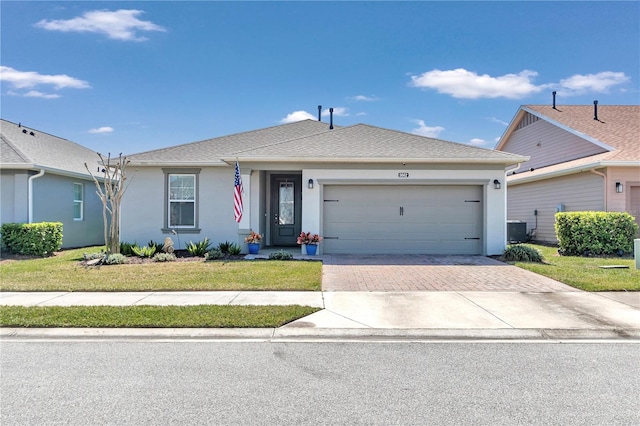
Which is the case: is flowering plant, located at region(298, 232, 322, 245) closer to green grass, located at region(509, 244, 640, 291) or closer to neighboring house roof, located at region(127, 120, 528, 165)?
neighboring house roof, located at region(127, 120, 528, 165)

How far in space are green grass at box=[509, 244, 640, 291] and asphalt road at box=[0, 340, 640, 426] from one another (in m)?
3.72

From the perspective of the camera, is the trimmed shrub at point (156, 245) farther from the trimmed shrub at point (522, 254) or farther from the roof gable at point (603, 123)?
the roof gable at point (603, 123)

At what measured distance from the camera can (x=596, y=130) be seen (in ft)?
57.4

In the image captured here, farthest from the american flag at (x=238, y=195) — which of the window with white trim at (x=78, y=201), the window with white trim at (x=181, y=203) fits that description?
the window with white trim at (x=78, y=201)

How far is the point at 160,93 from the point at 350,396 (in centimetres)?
1493

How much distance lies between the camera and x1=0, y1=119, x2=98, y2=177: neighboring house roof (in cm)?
1428

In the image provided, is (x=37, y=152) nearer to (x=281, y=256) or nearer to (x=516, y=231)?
(x=281, y=256)

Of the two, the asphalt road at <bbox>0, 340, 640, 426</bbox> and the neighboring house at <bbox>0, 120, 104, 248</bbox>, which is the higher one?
the neighboring house at <bbox>0, 120, 104, 248</bbox>

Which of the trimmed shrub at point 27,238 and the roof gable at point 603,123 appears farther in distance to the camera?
the roof gable at point 603,123

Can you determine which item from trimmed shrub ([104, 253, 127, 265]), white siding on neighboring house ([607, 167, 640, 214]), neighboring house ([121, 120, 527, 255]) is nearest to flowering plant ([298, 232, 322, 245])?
neighboring house ([121, 120, 527, 255])

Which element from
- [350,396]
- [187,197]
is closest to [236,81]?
[187,197]

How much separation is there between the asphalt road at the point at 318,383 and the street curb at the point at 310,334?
22 centimetres

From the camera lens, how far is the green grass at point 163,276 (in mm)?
8414

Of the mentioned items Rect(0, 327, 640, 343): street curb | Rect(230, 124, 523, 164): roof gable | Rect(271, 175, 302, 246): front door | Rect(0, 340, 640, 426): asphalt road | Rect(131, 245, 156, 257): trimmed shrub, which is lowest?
Rect(0, 340, 640, 426): asphalt road
